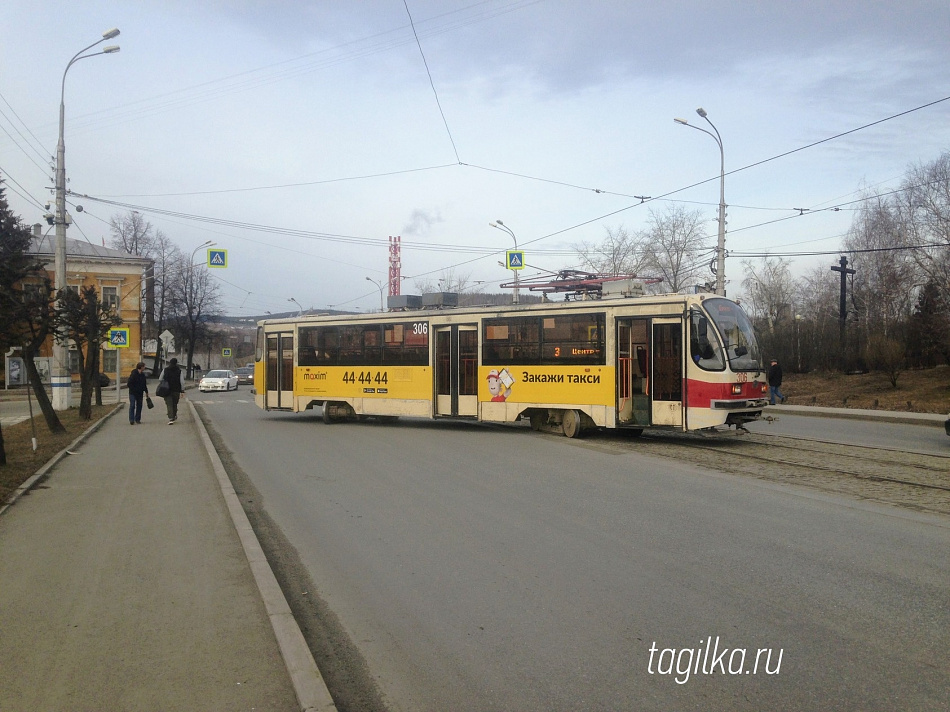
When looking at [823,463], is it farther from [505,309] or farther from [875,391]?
[875,391]

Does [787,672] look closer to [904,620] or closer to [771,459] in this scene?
[904,620]

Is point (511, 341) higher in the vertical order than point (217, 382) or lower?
higher

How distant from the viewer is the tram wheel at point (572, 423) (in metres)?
16.8

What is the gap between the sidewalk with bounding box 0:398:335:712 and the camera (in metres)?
4.00

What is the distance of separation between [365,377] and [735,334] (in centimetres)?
1022

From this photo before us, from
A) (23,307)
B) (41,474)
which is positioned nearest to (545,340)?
(41,474)

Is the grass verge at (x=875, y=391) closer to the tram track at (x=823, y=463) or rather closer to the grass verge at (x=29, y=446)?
the tram track at (x=823, y=463)

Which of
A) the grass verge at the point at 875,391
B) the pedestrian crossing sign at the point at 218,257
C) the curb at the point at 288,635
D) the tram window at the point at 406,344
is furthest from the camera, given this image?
the pedestrian crossing sign at the point at 218,257

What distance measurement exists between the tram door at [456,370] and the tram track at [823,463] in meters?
3.75

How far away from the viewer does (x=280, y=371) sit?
23016mm

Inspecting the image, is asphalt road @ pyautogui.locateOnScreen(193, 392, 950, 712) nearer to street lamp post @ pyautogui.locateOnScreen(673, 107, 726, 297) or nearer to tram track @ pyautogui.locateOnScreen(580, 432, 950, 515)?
tram track @ pyautogui.locateOnScreen(580, 432, 950, 515)

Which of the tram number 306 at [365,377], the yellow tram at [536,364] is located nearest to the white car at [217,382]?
the yellow tram at [536,364]

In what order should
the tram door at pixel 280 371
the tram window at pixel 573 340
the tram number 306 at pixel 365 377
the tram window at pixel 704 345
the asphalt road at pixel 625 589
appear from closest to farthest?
1. the asphalt road at pixel 625 589
2. the tram window at pixel 704 345
3. the tram window at pixel 573 340
4. the tram number 306 at pixel 365 377
5. the tram door at pixel 280 371

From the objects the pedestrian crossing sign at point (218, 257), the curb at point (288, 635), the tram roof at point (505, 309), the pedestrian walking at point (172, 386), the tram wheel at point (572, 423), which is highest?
the pedestrian crossing sign at point (218, 257)
